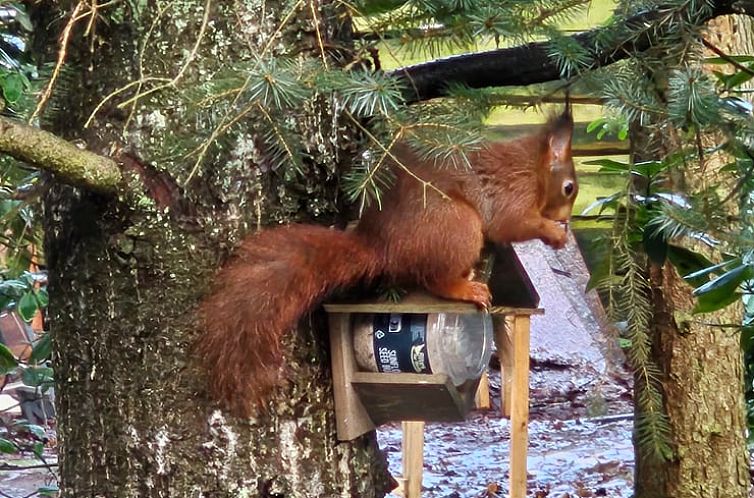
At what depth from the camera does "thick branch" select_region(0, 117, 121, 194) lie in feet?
3.57

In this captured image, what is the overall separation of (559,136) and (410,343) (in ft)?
1.55

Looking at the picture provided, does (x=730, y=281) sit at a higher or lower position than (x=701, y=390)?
higher

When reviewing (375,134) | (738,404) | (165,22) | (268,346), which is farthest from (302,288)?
(738,404)

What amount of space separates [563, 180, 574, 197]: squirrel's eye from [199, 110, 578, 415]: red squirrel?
37mm

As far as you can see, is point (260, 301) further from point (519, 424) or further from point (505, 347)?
point (519, 424)

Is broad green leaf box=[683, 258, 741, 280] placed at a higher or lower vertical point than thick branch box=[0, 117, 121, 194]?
lower

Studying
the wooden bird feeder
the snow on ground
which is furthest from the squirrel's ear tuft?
the snow on ground

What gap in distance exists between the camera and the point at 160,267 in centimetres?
128

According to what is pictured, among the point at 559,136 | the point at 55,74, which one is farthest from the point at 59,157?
the point at 559,136

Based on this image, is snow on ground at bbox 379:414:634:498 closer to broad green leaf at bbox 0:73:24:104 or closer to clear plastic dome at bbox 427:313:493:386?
clear plastic dome at bbox 427:313:493:386

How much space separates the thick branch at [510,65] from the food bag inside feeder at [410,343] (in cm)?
29

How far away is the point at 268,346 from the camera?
48.9 inches

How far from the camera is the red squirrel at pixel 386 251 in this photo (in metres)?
1.24

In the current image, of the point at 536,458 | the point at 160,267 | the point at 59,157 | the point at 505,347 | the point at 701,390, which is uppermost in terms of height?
the point at 59,157
